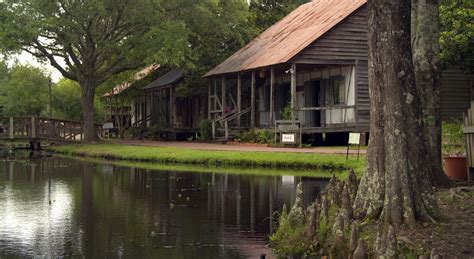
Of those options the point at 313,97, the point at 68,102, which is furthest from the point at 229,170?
the point at 68,102

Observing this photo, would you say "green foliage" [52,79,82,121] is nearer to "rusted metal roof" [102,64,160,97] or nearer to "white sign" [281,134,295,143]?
"rusted metal roof" [102,64,160,97]

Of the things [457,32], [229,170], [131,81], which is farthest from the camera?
[131,81]

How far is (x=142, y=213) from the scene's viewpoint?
1420cm

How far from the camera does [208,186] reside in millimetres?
19266

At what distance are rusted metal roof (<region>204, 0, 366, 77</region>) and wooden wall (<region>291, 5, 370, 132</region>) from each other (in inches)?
16.3

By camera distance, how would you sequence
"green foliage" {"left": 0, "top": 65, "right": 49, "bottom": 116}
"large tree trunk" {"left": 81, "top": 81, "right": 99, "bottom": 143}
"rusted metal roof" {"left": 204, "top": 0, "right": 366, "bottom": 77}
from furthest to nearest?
"green foliage" {"left": 0, "top": 65, "right": 49, "bottom": 116}
"large tree trunk" {"left": 81, "top": 81, "right": 99, "bottom": 143}
"rusted metal roof" {"left": 204, "top": 0, "right": 366, "bottom": 77}

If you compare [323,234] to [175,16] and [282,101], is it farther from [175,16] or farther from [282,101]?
[175,16]

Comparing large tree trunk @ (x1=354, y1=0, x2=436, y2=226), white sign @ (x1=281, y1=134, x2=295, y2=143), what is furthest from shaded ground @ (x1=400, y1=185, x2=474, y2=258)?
white sign @ (x1=281, y1=134, x2=295, y2=143)

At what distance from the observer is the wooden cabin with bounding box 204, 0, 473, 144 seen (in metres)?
31.2

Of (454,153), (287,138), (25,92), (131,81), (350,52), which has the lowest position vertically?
(454,153)

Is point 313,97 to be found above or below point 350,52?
below

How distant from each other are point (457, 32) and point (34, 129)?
27.9 metres

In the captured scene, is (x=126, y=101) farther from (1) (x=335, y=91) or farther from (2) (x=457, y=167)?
(2) (x=457, y=167)

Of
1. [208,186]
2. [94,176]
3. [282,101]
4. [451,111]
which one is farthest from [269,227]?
[282,101]
